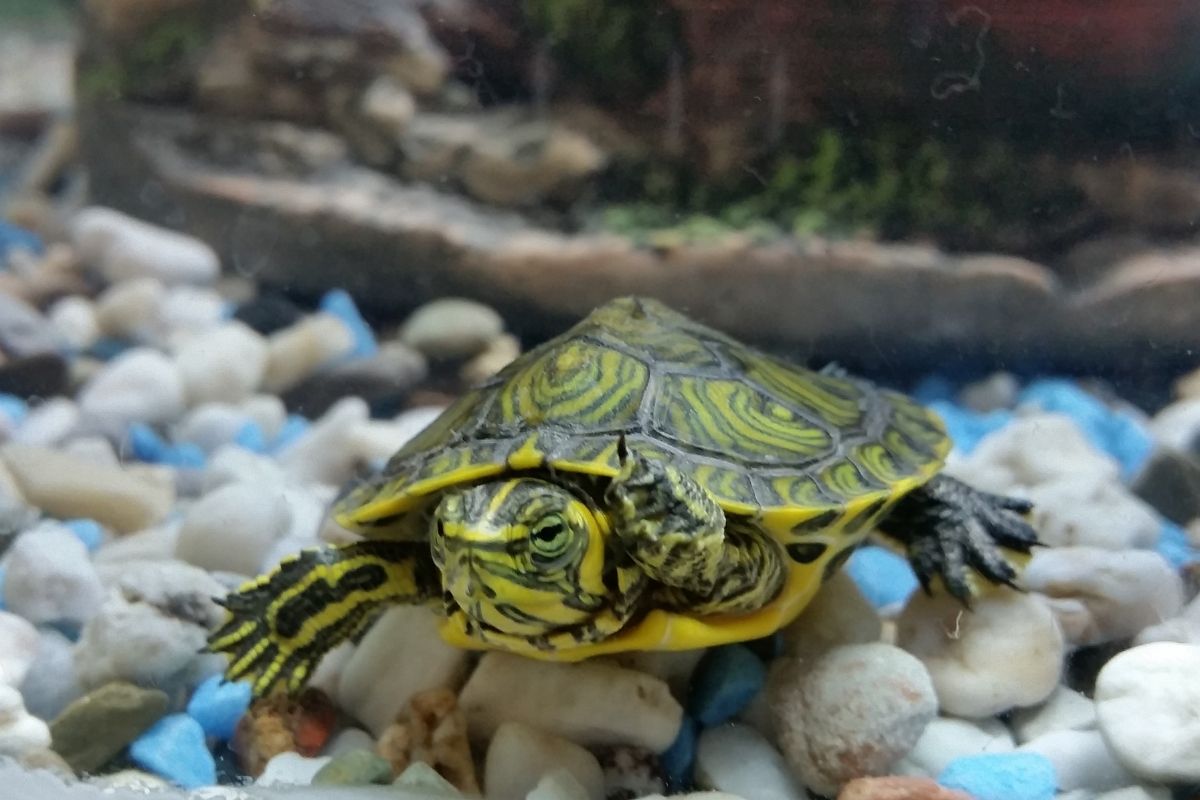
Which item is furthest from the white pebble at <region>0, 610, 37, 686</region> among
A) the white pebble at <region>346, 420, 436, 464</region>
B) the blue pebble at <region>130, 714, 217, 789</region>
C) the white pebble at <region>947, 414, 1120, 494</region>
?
the white pebble at <region>947, 414, 1120, 494</region>

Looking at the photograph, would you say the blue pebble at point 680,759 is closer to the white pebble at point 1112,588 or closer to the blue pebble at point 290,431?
the white pebble at point 1112,588

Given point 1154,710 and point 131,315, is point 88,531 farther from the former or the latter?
point 1154,710

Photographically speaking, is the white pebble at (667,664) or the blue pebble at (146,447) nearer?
the white pebble at (667,664)

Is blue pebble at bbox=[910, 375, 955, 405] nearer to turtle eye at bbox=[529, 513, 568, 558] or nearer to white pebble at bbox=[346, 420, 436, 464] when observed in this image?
white pebble at bbox=[346, 420, 436, 464]

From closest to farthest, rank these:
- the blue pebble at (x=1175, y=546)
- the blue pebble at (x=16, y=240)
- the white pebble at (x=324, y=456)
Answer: the blue pebble at (x=1175, y=546) → the white pebble at (x=324, y=456) → the blue pebble at (x=16, y=240)

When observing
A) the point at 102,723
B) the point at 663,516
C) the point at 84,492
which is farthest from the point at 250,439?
the point at 663,516

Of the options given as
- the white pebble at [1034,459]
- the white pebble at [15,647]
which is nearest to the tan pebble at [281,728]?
the white pebble at [15,647]

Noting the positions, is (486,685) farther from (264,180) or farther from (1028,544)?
(264,180)
